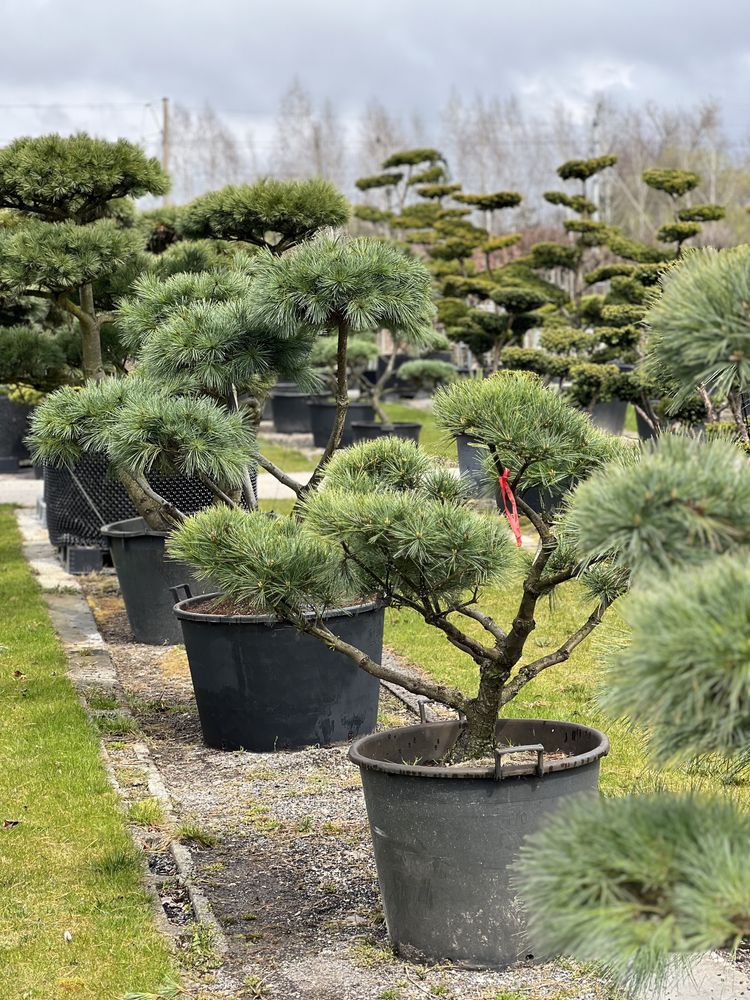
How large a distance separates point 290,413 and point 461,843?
1519cm

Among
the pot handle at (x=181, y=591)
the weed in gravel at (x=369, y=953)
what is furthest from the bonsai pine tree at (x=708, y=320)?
the pot handle at (x=181, y=591)

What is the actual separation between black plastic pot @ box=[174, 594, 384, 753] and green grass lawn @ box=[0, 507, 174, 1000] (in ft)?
1.65

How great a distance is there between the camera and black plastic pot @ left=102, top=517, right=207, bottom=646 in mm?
6559

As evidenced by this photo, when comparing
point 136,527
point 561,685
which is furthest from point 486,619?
point 136,527

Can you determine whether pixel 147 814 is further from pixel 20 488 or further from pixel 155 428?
pixel 20 488

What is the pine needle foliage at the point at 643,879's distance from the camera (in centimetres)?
144

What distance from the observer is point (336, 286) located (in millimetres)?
4320

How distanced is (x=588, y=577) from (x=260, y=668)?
186cm

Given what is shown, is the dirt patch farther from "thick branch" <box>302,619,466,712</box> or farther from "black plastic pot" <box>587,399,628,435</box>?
"black plastic pot" <box>587,399,628,435</box>

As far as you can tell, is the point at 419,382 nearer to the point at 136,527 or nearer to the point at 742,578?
the point at 136,527

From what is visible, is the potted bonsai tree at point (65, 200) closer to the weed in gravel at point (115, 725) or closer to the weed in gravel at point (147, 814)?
the weed in gravel at point (115, 725)

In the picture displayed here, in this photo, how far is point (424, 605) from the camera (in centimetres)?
317

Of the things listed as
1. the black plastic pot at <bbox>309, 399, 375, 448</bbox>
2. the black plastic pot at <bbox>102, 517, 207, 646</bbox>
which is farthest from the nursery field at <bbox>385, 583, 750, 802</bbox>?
the black plastic pot at <bbox>309, 399, 375, 448</bbox>

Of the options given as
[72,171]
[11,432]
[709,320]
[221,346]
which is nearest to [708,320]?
[709,320]
